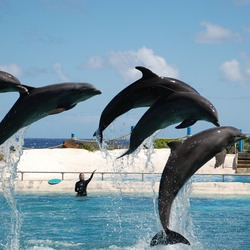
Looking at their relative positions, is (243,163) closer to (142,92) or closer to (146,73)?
(142,92)

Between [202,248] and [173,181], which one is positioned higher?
[173,181]

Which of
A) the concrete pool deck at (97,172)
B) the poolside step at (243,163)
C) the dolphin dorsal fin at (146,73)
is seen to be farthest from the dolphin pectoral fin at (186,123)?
the poolside step at (243,163)

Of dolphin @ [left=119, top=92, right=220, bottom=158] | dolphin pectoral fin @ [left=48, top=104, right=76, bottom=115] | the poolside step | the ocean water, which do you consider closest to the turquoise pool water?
the ocean water

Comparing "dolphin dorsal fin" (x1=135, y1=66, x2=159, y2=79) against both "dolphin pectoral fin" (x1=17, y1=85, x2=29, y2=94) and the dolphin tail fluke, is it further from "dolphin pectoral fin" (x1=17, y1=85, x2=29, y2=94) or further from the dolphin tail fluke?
the dolphin tail fluke

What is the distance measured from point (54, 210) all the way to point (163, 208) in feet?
34.5

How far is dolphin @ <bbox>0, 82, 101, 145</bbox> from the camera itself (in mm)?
9812

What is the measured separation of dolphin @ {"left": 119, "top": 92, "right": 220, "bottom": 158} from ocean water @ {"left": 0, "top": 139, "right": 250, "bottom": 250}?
1356 millimetres

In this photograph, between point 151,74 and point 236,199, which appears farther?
point 236,199

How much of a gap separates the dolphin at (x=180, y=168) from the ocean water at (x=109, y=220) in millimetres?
944

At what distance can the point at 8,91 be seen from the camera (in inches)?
379

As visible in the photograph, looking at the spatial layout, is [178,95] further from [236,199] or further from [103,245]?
[236,199]

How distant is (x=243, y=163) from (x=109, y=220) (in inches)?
561

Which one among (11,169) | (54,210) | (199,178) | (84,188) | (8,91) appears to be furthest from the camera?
(199,178)

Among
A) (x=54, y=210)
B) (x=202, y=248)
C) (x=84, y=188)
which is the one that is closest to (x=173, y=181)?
(x=202, y=248)
